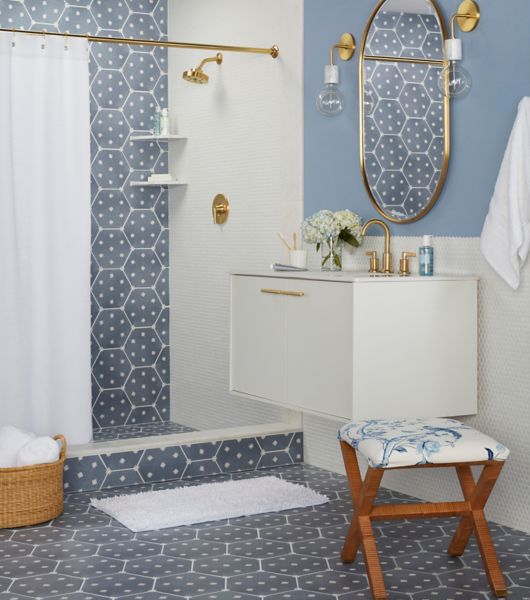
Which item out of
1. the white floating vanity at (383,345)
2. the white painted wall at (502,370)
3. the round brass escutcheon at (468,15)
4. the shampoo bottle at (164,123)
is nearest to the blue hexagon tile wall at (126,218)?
the shampoo bottle at (164,123)

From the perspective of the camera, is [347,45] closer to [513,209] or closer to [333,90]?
[333,90]

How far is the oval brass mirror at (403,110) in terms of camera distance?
3646mm

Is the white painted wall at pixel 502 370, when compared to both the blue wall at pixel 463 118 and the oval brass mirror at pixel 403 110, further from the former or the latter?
the oval brass mirror at pixel 403 110

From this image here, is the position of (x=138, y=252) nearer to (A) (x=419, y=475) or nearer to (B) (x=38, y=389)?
(B) (x=38, y=389)

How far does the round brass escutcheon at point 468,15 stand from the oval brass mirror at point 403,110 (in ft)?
0.31

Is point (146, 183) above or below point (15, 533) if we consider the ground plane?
above

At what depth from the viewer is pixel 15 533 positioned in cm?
342

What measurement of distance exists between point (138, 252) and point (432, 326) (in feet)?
7.50

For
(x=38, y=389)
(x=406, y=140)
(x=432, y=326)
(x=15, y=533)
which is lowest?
(x=15, y=533)

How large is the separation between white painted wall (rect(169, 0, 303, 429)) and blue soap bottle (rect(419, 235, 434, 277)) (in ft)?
3.21

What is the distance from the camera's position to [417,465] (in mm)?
2768

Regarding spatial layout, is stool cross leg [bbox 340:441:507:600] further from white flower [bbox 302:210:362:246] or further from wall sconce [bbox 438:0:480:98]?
wall sconce [bbox 438:0:480:98]

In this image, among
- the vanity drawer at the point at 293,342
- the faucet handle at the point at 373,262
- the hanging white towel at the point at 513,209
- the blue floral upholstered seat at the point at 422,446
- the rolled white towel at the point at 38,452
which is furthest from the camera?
the faucet handle at the point at 373,262

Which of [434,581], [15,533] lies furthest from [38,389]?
[434,581]
